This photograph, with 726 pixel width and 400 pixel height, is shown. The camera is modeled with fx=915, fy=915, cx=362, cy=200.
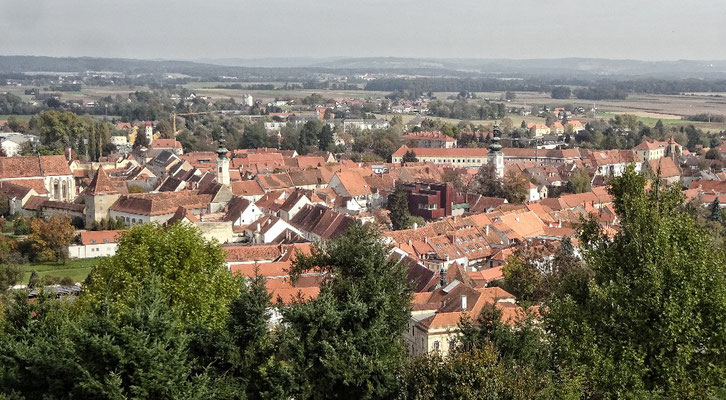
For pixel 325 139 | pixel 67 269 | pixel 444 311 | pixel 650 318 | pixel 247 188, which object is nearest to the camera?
pixel 650 318

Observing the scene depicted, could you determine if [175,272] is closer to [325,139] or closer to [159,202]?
[159,202]

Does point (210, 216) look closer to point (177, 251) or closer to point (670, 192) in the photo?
point (177, 251)

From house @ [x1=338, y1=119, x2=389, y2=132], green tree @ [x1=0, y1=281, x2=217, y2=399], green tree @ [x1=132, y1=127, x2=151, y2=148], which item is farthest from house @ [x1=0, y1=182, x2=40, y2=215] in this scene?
house @ [x1=338, y1=119, x2=389, y2=132]

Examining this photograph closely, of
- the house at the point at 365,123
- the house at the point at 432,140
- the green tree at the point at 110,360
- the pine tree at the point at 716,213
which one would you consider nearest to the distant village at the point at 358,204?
the pine tree at the point at 716,213

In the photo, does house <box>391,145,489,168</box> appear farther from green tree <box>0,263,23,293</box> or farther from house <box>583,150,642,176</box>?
green tree <box>0,263,23,293</box>

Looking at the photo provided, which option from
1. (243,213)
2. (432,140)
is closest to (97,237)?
(243,213)

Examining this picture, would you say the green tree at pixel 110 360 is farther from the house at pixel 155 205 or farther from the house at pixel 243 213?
the house at pixel 155 205
